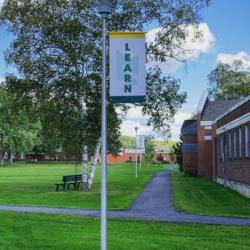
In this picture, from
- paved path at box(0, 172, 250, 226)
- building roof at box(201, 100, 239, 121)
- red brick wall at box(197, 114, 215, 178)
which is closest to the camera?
paved path at box(0, 172, 250, 226)

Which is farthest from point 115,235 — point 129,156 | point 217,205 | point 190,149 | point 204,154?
point 129,156

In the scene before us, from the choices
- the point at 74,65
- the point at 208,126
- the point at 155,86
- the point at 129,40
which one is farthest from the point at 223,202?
the point at 208,126

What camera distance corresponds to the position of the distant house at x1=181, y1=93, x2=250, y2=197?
27656 millimetres

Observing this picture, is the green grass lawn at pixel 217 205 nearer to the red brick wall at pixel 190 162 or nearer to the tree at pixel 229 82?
the red brick wall at pixel 190 162

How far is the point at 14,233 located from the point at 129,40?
7576 mm

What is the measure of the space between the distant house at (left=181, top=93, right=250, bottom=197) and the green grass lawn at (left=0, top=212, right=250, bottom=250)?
39.1ft

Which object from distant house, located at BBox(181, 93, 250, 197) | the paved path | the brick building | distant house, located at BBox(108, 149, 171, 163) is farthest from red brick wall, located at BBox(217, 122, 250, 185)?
distant house, located at BBox(108, 149, 171, 163)

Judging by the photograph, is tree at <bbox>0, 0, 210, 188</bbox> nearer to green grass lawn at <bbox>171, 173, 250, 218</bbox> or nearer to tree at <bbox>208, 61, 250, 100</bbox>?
green grass lawn at <bbox>171, 173, 250, 218</bbox>

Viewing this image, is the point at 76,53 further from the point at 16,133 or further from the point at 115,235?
the point at 16,133

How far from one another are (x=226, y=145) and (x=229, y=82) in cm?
4668

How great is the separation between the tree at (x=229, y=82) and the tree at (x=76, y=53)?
51.1 m

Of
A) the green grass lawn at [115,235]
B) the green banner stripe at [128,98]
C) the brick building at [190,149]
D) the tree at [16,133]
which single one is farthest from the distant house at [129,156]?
the green banner stripe at [128,98]

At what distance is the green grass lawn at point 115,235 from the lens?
1176 cm

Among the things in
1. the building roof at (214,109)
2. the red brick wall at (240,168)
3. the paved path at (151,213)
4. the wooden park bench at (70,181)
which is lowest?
the paved path at (151,213)
